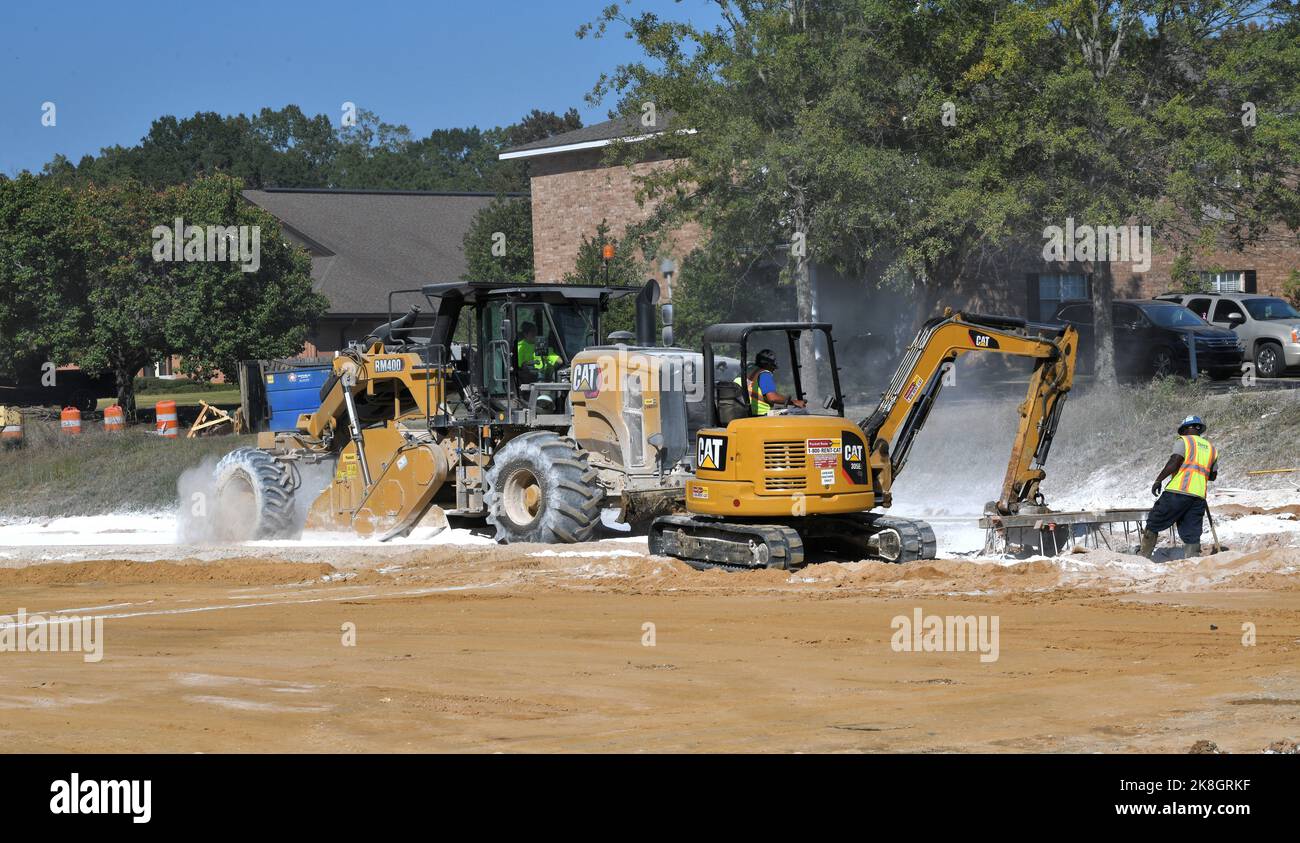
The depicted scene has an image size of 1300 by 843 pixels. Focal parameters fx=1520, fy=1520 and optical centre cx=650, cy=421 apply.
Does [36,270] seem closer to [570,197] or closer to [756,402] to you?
[570,197]

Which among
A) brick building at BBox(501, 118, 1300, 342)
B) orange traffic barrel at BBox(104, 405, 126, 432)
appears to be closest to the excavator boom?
brick building at BBox(501, 118, 1300, 342)

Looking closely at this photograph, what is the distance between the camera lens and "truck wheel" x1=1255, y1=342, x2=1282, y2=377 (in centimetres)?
3078

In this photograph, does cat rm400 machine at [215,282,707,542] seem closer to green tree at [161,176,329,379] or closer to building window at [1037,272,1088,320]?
green tree at [161,176,329,379]

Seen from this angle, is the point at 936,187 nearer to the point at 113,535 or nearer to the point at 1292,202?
the point at 1292,202

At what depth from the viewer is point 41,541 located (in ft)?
78.9

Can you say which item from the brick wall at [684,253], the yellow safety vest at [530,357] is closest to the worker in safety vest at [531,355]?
the yellow safety vest at [530,357]

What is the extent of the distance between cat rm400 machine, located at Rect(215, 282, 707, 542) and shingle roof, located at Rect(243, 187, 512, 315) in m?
30.2

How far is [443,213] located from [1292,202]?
4123cm

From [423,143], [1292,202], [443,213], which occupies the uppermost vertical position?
[423,143]

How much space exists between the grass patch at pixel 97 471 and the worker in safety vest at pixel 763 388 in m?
14.9

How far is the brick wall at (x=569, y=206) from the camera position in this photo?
4284cm

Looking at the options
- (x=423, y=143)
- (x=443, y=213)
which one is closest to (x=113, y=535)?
(x=443, y=213)

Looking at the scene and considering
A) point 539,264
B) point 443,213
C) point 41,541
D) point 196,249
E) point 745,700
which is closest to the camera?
point 745,700
